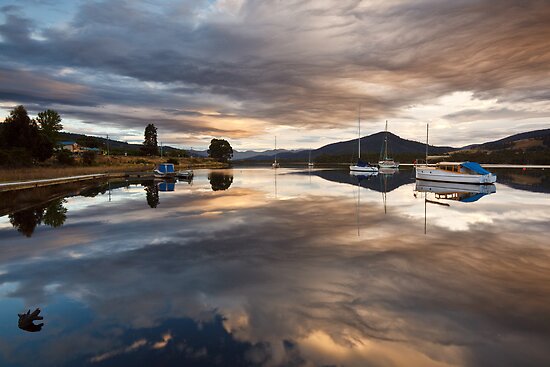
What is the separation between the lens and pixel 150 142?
141 meters

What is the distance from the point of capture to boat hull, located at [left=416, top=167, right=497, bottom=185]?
4647cm

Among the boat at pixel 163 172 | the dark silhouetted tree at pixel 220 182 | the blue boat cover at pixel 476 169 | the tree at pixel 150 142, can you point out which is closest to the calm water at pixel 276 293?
the dark silhouetted tree at pixel 220 182

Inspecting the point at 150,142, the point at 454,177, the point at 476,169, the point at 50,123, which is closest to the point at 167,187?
the point at 454,177

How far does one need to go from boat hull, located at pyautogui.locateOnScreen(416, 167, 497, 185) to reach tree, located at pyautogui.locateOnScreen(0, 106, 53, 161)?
66.9 meters

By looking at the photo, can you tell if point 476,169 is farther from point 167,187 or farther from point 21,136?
point 21,136

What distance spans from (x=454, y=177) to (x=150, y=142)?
402ft

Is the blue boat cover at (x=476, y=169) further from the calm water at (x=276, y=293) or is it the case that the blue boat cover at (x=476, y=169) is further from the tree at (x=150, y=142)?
the tree at (x=150, y=142)

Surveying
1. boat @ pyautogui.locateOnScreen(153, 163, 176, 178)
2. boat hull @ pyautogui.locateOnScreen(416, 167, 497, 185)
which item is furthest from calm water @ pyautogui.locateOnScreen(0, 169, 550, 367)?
boat @ pyautogui.locateOnScreen(153, 163, 176, 178)

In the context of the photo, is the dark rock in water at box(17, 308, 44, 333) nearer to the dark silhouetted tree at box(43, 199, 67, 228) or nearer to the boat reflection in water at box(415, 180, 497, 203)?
the dark silhouetted tree at box(43, 199, 67, 228)

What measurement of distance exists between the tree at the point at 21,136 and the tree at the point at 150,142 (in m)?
77.3

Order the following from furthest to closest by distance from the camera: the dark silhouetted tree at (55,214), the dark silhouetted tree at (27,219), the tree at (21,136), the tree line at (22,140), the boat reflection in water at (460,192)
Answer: the tree at (21,136)
the tree line at (22,140)
the boat reflection in water at (460,192)
the dark silhouetted tree at (55,214)
the dark silhouetted tree at (27,219)

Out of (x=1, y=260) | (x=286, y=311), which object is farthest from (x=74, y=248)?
(x=286, y=311)

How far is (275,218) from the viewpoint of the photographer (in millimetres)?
21031

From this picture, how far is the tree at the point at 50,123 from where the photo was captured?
93.1 meters
